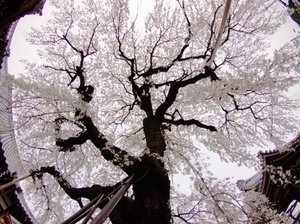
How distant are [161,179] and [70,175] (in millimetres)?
4807

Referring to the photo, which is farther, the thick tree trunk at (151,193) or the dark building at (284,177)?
the dark building at (284,177)

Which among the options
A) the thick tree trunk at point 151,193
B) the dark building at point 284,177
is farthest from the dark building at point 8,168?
the dark building at point 284,177

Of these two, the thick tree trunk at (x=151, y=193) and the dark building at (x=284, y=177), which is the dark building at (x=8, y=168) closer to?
the thick tree trunk at (x=151, y=193)

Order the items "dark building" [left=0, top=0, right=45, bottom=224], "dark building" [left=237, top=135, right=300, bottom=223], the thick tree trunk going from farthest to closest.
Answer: "dark building" [left=237, top=135, right=300, bottom=223], "dark building" [left=0, top=0, right=45, bottom=224], the thick tree trunk

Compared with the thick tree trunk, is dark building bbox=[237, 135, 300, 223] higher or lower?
higher

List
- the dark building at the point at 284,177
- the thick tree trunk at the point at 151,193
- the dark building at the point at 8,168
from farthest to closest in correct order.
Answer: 1. the dark building at the point at 284,177
2. the dark building at the point at 8,168
3. the thick tree trunk at the point at 151,193

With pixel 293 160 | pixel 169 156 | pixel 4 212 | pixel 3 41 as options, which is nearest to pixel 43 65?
pixel 3 41

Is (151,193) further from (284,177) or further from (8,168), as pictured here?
(8,168)

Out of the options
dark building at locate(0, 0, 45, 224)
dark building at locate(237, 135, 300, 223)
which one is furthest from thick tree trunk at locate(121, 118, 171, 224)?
dark building at locate(237, 135, 300, 223)

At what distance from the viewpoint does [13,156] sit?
10742 millimetres

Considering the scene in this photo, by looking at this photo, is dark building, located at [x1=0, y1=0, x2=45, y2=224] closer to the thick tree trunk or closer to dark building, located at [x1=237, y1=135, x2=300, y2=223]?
the thick tree trunk

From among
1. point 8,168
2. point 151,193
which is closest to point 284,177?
point 151,193

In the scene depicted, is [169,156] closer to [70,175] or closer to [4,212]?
[70,175]

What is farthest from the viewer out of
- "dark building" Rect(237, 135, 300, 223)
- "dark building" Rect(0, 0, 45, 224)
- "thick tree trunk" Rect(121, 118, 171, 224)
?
"dark building" Rect(237, 135, 300, 223)
